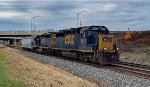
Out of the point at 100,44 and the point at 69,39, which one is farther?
the point at 69,39

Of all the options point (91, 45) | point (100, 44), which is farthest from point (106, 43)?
point (91, 45)

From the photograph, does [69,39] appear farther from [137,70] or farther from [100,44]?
[137,70]

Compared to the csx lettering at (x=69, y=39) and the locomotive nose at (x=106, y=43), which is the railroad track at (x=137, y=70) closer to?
the locomotive nose at (x=106, y=43)

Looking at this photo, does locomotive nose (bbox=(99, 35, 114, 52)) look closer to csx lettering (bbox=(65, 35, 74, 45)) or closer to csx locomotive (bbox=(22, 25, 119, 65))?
csx locomotive (bbox=(22, 25, 119, 65))

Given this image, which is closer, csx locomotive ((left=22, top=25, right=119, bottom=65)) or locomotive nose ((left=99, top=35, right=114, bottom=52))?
csx locomotive ((left=22, top=25, right=119, bottom=65))

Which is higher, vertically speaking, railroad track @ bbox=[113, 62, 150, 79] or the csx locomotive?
the csx locomotive

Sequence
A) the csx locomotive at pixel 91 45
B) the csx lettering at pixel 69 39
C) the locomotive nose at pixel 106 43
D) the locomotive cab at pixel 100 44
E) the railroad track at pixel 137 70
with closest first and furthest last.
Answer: the railroad track at pixel 137 70
the locomotive cab at pixel 100 44
the csx locomotive at pixel 91 45
the locomotive nose at pixel 106 43
the csx lettering at pixel 69 39

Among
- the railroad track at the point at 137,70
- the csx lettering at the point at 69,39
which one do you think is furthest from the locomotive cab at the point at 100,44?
the csx lettering at the point at 69,39

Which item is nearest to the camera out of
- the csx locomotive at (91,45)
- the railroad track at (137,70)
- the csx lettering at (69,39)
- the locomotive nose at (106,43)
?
the railroad track at (137,70)

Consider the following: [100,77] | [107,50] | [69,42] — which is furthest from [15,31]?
[100,77]

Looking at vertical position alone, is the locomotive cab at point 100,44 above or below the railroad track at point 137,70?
above

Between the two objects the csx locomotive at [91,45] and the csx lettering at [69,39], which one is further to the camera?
the csx lettering at [69,39]

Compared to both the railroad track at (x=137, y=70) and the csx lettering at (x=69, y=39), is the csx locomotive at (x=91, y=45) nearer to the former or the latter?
the csx lettering at (x=69, y=39)

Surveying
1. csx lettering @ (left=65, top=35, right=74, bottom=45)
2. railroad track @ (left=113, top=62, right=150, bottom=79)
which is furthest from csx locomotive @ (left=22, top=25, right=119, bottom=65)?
railroad track @ (left=113, top=62, right=150, bottom=79)
